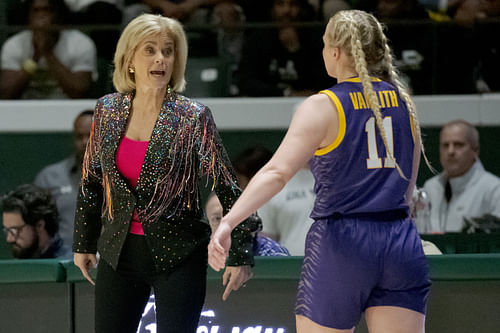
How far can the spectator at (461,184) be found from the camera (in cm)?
574

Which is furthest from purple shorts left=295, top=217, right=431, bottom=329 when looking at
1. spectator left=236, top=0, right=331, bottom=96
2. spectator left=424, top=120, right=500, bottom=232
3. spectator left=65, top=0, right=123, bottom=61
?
spectator left=65, top=0, right=123, bottom=61

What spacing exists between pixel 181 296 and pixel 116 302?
9.3 inches

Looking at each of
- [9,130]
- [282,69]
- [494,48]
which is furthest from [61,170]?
[494,48]

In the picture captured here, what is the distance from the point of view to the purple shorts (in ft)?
8.11

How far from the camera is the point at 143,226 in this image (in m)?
2.70

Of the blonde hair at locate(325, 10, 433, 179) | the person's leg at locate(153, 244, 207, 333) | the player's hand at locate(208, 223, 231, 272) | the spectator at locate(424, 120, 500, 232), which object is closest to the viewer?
the player's hand at locate(208, 223, 231, 272)

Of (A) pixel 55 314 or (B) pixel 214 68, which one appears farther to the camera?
(B) pixel 214 68

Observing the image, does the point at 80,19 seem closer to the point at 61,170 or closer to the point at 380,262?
the point at 61,170

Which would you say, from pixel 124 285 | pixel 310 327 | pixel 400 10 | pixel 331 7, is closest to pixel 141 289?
pixel 124 285

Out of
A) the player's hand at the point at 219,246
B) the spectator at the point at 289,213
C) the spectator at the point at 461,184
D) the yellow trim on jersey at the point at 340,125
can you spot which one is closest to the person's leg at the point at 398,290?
the yellow trim on jersey at the point at 340,125

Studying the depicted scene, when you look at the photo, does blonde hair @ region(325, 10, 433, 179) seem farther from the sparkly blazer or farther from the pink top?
the pink top

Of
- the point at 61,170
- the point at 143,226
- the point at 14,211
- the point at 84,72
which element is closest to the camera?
→ the point at 143,226

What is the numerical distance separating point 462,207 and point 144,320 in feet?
10.2

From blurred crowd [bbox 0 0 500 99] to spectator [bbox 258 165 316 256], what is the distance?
1.25 meters
